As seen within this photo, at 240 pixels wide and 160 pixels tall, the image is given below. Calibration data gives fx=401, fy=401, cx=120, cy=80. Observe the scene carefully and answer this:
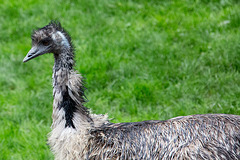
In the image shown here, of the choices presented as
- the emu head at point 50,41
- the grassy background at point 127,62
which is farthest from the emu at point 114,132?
the grassy background at point 127,62

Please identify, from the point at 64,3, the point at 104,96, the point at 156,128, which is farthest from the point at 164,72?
the point at 64,3

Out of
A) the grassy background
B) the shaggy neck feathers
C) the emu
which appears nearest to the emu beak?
the emu

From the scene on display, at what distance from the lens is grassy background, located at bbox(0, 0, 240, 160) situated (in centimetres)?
541

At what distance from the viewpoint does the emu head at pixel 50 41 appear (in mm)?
4121

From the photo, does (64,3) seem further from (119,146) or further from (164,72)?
(119,146)

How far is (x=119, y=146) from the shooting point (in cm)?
366

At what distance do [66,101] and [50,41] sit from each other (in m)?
0.67

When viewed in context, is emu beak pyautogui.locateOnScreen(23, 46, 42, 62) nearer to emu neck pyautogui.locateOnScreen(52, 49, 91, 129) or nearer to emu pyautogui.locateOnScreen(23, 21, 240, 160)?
emu pyautogui.locateOnScreen(23, 21, 240, 160)

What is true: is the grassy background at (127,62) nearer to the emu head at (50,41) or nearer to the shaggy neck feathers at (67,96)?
the shaggy neck feathers at (67,96)

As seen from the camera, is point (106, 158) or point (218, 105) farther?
point (218, 105)

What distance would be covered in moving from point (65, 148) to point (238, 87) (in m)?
2.80

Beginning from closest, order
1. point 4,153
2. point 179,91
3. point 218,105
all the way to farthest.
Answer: point 4,153 → point 218,105 → point 179,91

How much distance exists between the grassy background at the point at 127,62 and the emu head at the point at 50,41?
1339 mm

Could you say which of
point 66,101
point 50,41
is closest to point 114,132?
point 66,101
